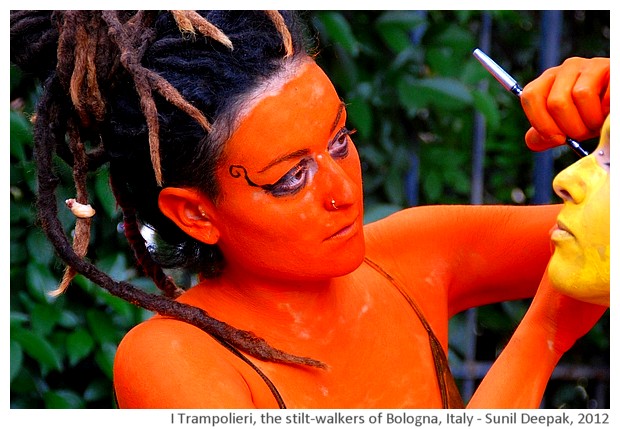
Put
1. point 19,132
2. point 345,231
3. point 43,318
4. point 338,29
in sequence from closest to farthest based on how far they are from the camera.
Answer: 1. point 345,231
2. point 19,132
3. point 43,318
4. point 338,29

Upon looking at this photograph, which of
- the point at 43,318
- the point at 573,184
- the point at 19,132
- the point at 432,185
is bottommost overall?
the point at 43,318

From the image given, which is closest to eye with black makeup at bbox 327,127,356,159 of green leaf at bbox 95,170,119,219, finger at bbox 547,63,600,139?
finger at bbox 547,63,600,139

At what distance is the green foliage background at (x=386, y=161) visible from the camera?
2.55 metres

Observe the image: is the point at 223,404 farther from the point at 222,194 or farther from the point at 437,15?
the point at 437,15

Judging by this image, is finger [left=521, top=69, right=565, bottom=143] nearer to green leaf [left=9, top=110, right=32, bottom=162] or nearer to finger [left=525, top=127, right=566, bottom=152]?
finger [left=525, top=127, right=566, bottom=152]

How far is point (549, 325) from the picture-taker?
1.64m

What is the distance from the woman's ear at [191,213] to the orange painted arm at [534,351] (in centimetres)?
52

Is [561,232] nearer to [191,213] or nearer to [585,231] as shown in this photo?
[585,231]

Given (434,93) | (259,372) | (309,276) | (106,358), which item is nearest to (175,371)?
(259,372)

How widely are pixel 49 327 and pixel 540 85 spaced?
59.7 inches

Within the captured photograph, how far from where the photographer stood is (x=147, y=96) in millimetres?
1551

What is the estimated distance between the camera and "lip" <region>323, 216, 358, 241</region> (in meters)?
1.62

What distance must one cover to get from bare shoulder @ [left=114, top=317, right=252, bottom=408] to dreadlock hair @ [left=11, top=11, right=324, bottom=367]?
42 millimetres

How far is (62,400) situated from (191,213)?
44.5 inches
